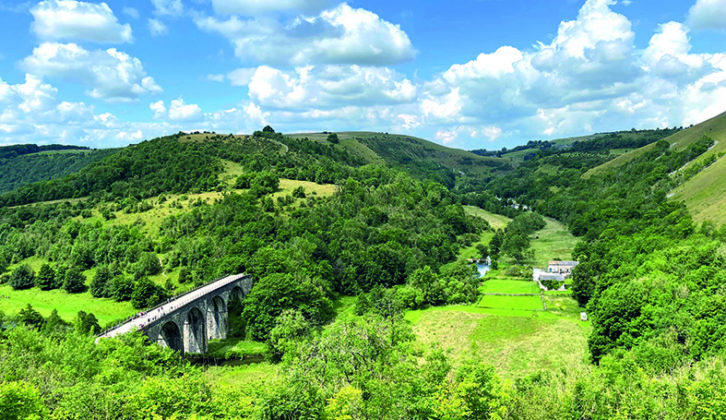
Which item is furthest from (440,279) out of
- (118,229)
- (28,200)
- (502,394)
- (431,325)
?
(28,200)

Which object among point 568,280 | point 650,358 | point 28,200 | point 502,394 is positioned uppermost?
point 28,200

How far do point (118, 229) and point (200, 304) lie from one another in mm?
48644

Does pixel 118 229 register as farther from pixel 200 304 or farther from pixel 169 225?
pixel 200 304

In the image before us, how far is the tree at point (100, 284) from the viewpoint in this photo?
3238 inches

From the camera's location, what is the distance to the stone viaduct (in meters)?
53.9

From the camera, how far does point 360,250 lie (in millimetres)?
101875

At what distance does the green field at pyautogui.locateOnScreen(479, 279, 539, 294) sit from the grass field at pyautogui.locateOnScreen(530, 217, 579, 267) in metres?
18.2

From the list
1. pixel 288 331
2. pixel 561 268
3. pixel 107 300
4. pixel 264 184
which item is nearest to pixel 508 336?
pixel 288 331

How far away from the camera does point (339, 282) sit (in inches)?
3716

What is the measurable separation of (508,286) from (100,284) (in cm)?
8425

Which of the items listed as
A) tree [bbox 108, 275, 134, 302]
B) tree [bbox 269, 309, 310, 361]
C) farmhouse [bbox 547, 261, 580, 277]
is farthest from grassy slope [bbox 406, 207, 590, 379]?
tree [bbox 108, 275, 134, 302]

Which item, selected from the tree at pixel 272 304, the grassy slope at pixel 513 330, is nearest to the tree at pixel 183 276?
the tree at pixel 272 304

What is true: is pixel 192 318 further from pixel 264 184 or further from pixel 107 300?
pixel 264 184

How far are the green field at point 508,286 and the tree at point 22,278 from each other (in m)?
95.5
